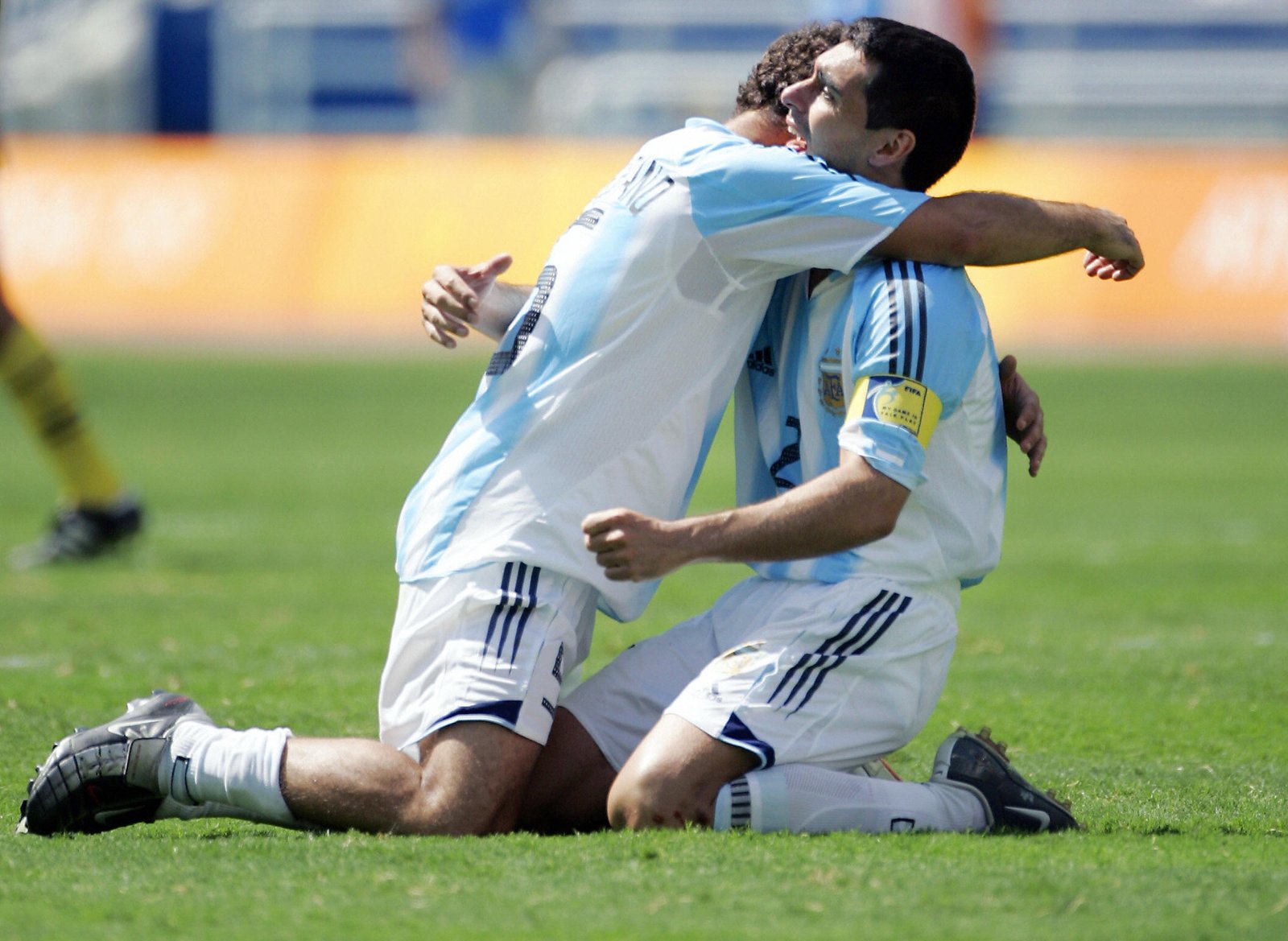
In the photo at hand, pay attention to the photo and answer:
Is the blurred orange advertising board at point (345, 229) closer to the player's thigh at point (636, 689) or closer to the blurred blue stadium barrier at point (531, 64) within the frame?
the blurred blue stadium barrier at point (531, 64)

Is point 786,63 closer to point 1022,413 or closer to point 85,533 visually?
point 1022,413

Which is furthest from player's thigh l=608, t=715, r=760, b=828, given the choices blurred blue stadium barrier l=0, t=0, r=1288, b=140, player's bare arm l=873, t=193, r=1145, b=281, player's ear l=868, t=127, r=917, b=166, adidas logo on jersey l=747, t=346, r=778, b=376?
blurred blue stadium barrier l=0, t=0, r=1288, b=140

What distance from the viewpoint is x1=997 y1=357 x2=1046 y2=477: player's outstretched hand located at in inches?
158

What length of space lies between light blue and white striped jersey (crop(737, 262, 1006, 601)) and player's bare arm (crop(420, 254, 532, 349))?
594mm

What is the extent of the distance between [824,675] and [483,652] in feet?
2.32

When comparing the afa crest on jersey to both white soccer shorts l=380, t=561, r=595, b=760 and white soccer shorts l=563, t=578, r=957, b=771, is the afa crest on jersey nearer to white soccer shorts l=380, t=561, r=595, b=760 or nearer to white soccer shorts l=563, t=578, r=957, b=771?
white soccer shorts l=563, t=578, r=957, b=771

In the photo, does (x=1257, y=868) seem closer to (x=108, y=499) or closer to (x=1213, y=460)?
(x=108, y=499)

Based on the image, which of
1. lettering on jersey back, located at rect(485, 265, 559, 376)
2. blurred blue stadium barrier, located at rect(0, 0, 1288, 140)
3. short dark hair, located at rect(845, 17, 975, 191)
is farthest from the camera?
blurred blue stadium barrier, located at rect(0, 0, 1288, 140)

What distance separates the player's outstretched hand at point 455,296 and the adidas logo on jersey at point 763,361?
1.97 ft

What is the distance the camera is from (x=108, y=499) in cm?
854

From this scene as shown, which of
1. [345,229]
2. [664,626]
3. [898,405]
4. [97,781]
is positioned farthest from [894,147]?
[345,229]

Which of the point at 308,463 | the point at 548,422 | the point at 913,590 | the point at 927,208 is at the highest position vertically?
the point at 927,208

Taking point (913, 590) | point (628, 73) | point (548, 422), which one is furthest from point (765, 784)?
point (628, 73)

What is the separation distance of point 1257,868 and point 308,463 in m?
9.42
